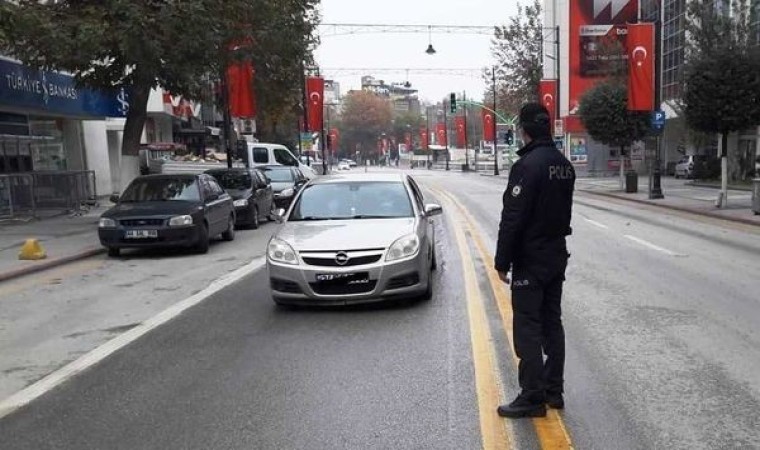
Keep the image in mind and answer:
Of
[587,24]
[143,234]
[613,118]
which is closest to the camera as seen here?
[143,234]

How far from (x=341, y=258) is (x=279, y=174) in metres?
18.0

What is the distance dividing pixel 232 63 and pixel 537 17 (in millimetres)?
38846

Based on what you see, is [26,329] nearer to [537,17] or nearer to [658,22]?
[658,22]

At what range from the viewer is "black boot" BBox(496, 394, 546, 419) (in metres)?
4.71

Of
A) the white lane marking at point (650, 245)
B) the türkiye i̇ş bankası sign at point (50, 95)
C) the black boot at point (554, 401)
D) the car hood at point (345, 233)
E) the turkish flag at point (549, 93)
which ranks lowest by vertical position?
the white lane marking at point (650, 245)

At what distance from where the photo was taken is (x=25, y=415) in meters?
5.10

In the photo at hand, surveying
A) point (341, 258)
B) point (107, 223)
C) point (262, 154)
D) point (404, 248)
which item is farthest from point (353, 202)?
point (262, 154)

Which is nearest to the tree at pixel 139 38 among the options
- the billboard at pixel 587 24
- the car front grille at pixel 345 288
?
the car front grille at pixel 345 288

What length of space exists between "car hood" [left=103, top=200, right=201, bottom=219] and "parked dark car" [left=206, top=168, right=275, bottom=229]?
4.25 metres

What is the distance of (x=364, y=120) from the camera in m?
136

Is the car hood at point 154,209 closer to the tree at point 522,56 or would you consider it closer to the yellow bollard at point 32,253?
the yellow bollard at point 32,253

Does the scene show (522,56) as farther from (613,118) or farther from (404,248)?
(404,248)

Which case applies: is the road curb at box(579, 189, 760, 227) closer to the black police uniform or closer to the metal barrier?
the black police uniform

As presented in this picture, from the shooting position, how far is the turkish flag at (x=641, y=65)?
28.0m
